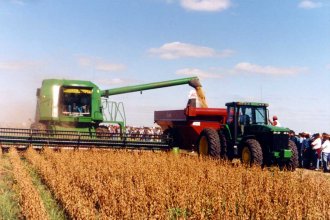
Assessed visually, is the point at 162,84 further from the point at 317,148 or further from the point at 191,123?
the point at 317,148

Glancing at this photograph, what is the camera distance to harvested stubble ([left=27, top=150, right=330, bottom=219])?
217 inches

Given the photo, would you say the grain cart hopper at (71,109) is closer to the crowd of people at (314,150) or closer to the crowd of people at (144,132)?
the crowd of people at (144,132)

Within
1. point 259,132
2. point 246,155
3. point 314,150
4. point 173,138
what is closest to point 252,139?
point 246,155

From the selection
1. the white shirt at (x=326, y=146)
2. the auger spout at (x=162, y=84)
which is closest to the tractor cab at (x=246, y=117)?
the white shirt at (x=326, y=146)

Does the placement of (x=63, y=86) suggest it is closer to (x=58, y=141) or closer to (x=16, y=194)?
(x=58, y=141)

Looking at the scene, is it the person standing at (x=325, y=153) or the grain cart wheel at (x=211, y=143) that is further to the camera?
the person standing at (x=325, y=153)

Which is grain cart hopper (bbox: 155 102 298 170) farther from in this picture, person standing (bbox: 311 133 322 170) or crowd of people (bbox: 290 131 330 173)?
person standing (bbox: 311 133 322 170)

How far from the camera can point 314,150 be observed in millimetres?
14586

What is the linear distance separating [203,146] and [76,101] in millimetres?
6088

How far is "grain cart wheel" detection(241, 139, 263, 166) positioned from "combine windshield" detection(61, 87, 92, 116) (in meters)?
7.47

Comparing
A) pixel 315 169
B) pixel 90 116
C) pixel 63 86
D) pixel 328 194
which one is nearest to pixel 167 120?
pixel 90 116

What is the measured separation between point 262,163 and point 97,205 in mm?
5747

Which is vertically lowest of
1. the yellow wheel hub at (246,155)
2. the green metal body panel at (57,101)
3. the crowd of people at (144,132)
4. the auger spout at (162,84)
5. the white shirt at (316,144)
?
the yellow wheel hub at (246,155)

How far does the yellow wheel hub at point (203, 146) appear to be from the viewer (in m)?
12.7
